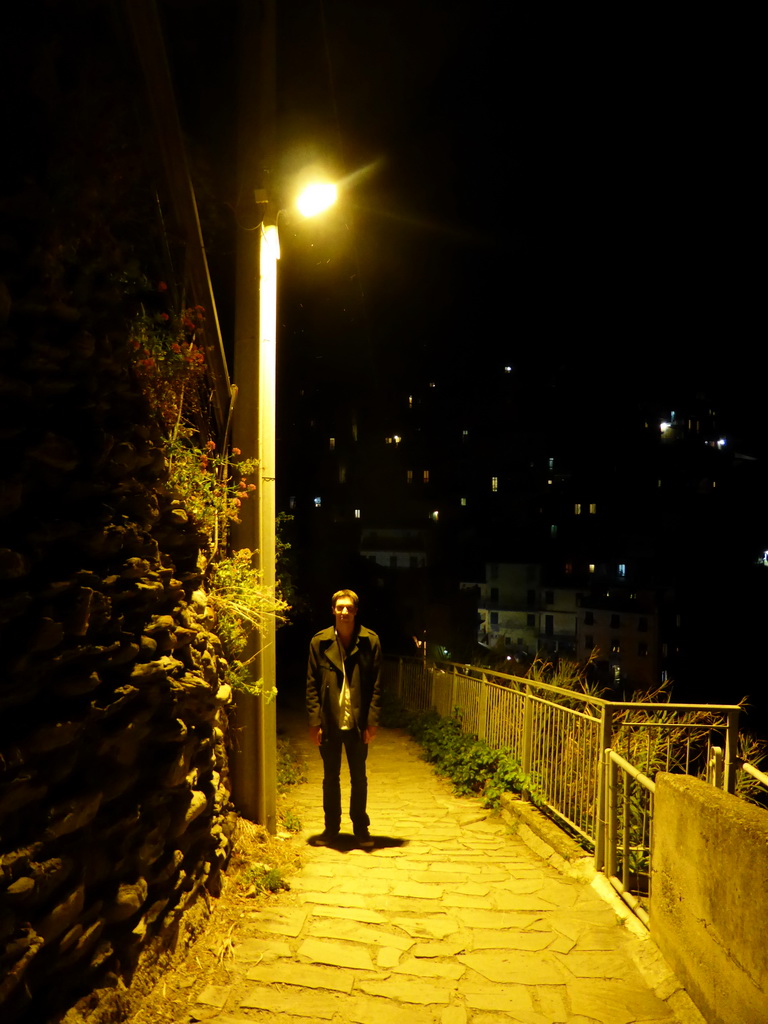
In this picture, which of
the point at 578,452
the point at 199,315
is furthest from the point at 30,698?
the point at 578,452

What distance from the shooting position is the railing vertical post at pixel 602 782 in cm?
478

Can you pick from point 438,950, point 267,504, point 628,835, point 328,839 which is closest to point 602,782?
point 628,835

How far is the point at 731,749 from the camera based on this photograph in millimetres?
5449

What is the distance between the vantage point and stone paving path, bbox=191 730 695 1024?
313cm

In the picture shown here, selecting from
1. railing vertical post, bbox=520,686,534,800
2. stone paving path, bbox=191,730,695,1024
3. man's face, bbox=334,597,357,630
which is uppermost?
man's face, bbox=334,597,357,630

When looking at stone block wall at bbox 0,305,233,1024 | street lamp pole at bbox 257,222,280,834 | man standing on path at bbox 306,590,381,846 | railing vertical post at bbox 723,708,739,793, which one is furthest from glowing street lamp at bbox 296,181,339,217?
railing vertical post at bbox 723,708,739,793

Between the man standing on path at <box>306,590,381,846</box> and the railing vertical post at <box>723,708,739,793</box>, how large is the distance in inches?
112

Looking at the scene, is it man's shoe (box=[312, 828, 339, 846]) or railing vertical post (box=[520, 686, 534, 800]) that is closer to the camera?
man's shoe (box=[312, 828, 339, 846])

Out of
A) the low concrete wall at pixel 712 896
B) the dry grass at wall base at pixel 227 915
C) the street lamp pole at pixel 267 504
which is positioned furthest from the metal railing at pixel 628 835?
the street lamp pole at pixel 267 504

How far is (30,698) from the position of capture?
96.5 inches

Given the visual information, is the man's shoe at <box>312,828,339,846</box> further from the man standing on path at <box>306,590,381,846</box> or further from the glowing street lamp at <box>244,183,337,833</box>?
the glowing street lamp at <box>244,183,337,833</box>

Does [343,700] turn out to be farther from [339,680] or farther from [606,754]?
[606,754]

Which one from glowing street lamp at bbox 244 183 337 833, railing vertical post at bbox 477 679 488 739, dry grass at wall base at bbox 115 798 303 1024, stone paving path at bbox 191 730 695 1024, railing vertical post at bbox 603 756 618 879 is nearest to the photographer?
dry grass at wall base at bbox 115 798 303 1024

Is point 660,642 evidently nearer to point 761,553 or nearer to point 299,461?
point 761,553
